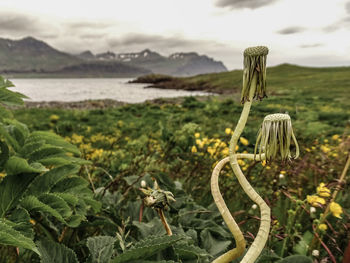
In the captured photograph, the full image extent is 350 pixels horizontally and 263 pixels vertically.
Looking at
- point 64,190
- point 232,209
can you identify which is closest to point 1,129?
point 64,190

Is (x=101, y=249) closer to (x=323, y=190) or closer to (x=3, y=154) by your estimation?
(x=3, y=154)

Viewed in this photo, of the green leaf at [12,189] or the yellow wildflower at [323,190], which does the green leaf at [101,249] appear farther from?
the yellow wildflower at [323,190]

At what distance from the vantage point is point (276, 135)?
623 mm

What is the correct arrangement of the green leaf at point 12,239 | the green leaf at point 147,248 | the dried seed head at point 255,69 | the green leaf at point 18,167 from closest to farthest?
the dried seed head at point 255,69, the green leaf at point 12,239, the green leaf at point 147,248, the green leaf at point 18,167

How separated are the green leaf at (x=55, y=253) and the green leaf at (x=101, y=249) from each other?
0.09 metres

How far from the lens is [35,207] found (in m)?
A: 1.24

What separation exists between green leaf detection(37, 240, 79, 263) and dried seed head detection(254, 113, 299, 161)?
0.94m

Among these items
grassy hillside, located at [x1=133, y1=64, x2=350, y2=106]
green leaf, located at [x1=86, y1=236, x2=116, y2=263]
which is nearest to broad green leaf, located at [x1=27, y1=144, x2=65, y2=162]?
green leaf, located at [x1=86, y1=236, x2=116, y2=263]

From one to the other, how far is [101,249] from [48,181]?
55 centimetres

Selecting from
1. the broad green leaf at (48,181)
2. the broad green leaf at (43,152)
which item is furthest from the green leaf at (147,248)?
the broad green leaf at (43,152)

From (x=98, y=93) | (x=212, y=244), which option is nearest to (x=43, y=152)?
(x=212, y=244)

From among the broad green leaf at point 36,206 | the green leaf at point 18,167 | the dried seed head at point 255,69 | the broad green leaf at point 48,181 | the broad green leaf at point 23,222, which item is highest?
the dried seed head at point 255,69

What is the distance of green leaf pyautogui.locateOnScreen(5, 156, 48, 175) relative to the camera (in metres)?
1.31

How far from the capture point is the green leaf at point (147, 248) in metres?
0.91
